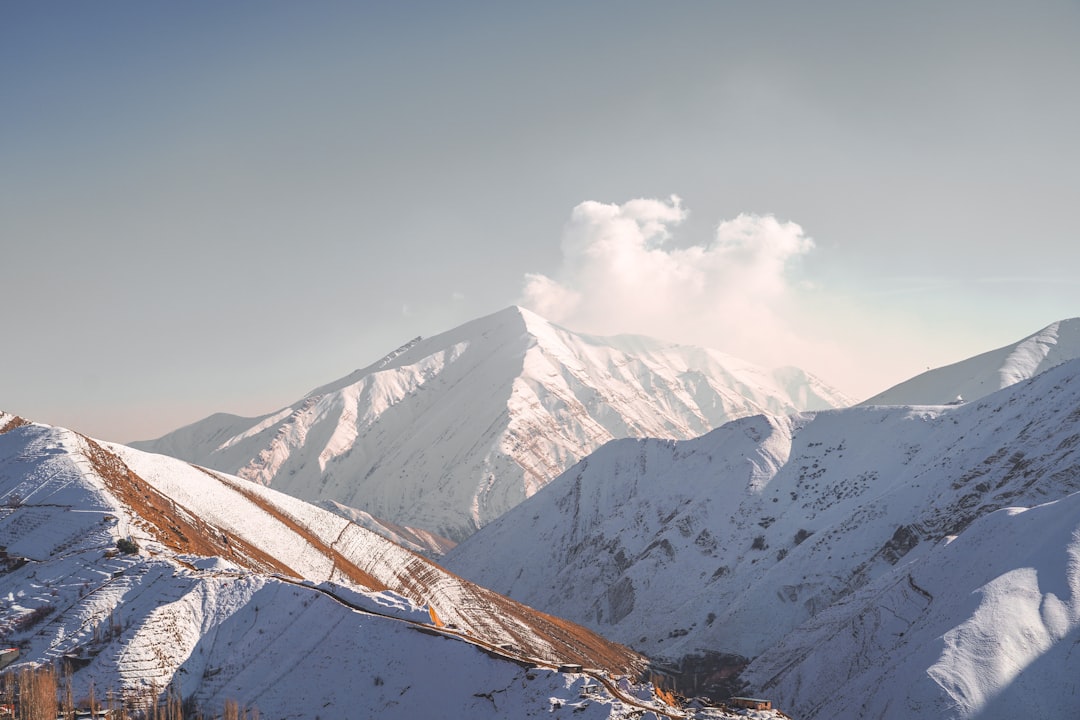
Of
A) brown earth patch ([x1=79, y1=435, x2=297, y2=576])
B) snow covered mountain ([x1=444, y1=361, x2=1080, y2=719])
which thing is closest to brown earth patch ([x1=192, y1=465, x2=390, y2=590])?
brown earth patch ([x1=79, y1=435, x2=297, y2=576])

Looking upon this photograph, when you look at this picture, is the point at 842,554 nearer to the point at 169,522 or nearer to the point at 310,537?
the point at 310,537

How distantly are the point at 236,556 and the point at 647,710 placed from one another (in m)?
48.8

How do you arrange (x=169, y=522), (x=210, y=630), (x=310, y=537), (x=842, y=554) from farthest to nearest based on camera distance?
(x=842, y=554) → (x=310, y=537) → (x=169, y=522) → (x=210, y=630)

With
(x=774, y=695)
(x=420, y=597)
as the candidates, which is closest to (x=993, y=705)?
(x=774, y=695)

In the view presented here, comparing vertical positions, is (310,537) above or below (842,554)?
above

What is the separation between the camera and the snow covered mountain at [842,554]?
68000mm

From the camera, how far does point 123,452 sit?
8975 centimetres

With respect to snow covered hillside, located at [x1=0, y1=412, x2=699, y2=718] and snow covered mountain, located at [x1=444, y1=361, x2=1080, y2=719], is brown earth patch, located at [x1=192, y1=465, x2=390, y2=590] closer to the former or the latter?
snow covered hillside, located at [x1=0, y1=412, x2=699, y2=718]

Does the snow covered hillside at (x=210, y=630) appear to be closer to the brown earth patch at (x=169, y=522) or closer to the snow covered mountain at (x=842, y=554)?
the brown earth patch at (x=169, y=522)

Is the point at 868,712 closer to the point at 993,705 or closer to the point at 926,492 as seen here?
the point at 993,705

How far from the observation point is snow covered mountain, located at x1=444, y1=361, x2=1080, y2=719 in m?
68.0

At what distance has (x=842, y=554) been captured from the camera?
118 metres

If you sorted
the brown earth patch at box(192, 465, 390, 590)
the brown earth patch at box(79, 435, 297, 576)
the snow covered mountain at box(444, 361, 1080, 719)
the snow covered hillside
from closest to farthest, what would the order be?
the snow covered hillside, the brown earth patch at box(79, 435, 297, 576), the snow covered mountain at box(444, 361, 1080, 719), the brown earth patch at box(192, 465, 390, 590)

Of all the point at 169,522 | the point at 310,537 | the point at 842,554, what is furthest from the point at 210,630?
the point at 842,554
